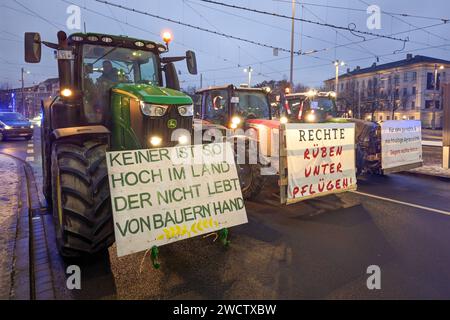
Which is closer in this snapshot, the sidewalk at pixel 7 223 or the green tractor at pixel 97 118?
the sidewalk at pixel 7 223

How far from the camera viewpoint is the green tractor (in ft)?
13.0

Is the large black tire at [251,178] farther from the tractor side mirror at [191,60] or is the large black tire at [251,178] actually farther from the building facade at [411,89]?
the building facade at [411,89]

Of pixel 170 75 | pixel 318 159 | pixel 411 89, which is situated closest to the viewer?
pixel 170 75

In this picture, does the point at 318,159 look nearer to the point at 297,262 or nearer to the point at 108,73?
the point at 297,262

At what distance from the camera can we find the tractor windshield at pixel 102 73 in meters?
5.14

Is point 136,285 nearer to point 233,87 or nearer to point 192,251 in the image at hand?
point 192,251

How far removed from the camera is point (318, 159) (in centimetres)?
680

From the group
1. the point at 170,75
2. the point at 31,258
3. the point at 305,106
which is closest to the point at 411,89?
the point at 305,106

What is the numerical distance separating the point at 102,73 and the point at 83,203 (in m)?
2.27

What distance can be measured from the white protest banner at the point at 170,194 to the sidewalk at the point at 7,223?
1.31m

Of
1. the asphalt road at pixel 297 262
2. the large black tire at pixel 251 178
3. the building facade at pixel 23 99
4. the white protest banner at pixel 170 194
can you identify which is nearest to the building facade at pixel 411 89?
the building facade at pixel 23 99

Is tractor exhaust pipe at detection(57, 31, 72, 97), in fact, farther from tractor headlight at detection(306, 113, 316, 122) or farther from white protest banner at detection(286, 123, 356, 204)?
tractor headlight at detection(306, 113, 316, 122)

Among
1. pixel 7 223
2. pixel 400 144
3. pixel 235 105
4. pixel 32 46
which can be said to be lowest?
pixel 7 223

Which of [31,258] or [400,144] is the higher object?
[400,144]
